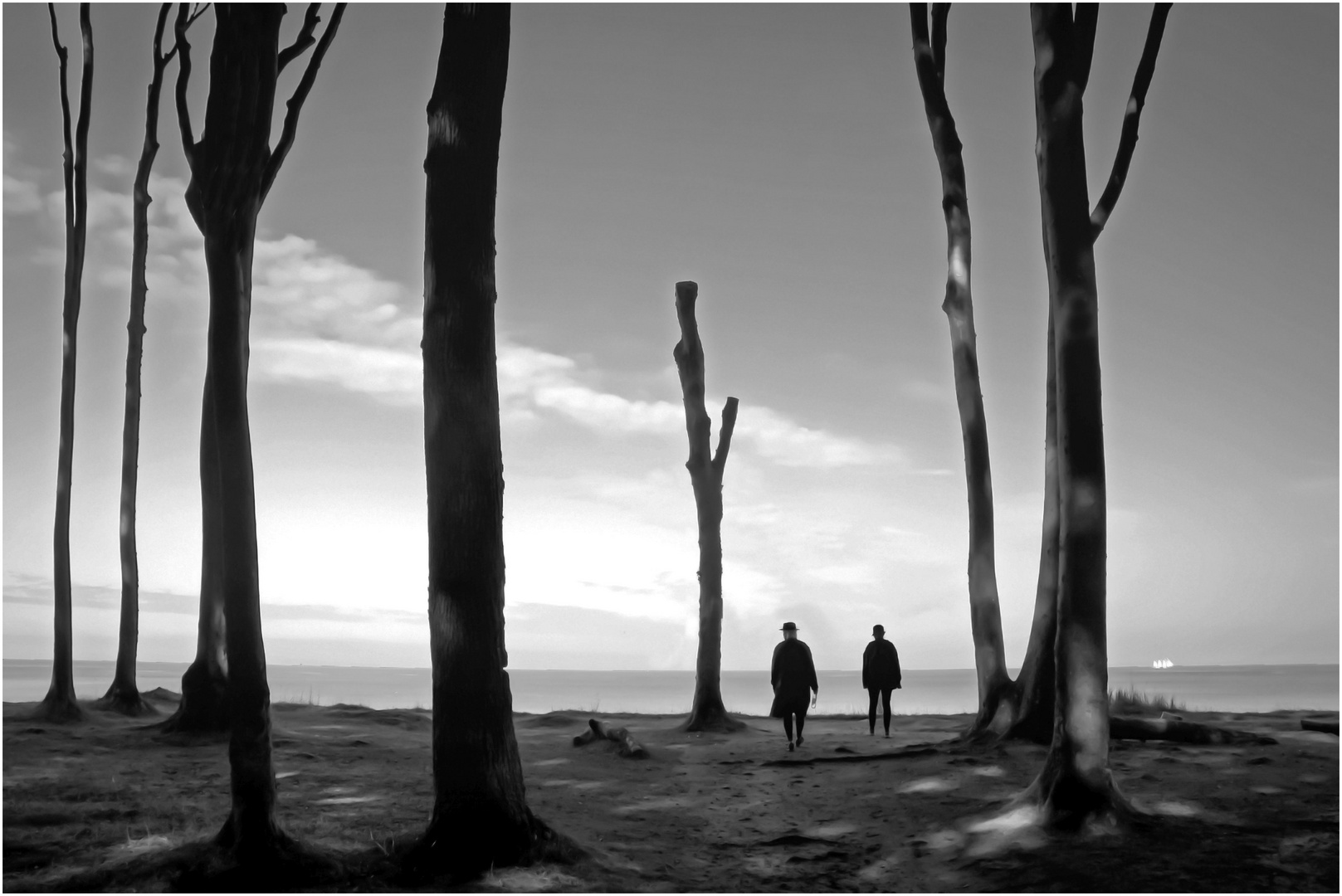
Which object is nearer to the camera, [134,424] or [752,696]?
[134,424]

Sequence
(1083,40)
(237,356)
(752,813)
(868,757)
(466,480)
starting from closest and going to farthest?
1. (466,480)
2. (237,356)
3. (752,813)
4. (1083,40)
5. (868,757)

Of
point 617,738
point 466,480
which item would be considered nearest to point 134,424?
point 617,738

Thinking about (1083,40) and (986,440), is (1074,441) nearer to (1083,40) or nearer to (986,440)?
(1083,40)

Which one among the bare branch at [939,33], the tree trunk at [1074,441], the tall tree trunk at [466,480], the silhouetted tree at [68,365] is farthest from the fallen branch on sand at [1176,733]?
the silhouetted tree at [68,365]

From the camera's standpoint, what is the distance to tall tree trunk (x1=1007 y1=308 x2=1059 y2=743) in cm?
1071

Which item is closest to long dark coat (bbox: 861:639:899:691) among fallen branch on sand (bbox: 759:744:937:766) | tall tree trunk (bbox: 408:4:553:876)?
fallen branch on sand (bbox: 759:744:937:766)

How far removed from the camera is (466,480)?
7078 millimetres

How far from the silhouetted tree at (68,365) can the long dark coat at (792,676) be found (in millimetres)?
9226

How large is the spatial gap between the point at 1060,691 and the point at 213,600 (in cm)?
1065

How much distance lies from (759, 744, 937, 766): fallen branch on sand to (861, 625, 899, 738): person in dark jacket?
2.29 meters

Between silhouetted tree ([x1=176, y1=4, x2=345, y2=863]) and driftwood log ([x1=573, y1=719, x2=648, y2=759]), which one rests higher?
silhouetted tree ([x1=176, y1=4, x2=345, y2=863])

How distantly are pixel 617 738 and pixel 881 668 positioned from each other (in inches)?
143

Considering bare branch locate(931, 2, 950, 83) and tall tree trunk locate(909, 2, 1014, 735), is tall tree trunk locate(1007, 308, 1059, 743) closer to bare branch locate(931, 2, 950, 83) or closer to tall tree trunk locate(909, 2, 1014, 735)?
tall tree trunk locate(909, 2, 1014, 735)

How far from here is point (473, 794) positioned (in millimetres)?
6785
